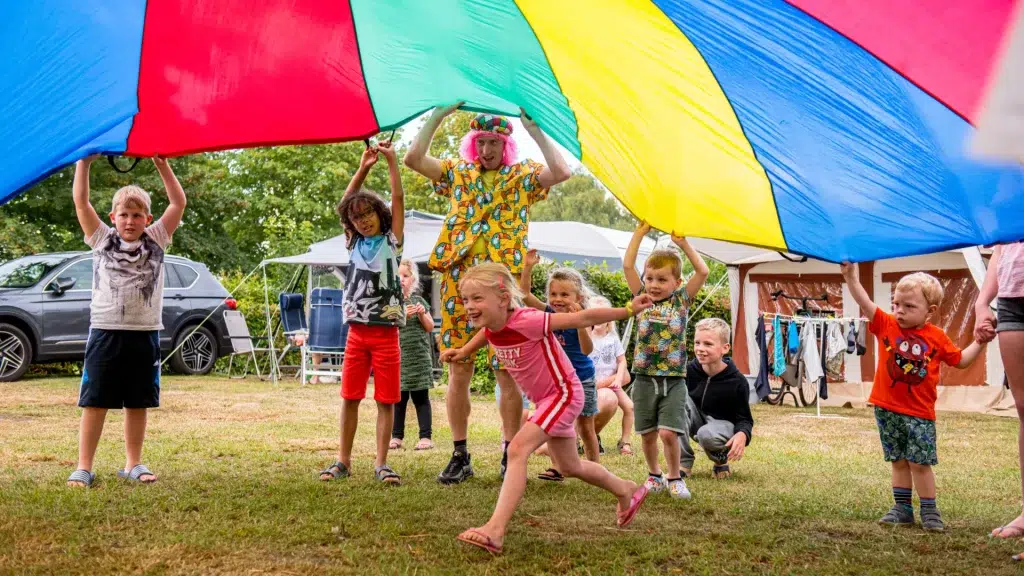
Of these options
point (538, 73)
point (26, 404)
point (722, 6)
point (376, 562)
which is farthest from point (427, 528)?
point (26, 404)

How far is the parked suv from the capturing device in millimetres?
11320

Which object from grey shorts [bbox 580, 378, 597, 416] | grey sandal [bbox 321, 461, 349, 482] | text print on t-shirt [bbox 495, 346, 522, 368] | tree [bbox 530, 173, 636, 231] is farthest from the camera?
tree [bbox 530, 173, 636, 231]

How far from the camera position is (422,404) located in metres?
6.61

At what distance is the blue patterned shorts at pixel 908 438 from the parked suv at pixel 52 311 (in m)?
10.1

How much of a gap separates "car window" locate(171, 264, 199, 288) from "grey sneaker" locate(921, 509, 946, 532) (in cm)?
1151

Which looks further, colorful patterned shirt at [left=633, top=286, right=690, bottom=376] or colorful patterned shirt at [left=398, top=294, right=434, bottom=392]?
colorful patterned shirt at [left=398, top=294, right=434, bottom=392]

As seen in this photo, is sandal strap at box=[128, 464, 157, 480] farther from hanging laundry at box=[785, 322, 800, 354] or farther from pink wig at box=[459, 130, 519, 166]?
hanging laundry at box=[785, 322, 800, 354]

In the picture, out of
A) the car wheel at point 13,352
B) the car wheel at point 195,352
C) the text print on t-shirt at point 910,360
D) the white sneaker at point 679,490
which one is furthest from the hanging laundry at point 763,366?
the car wheel at point 13,352

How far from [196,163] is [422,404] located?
66.5ft

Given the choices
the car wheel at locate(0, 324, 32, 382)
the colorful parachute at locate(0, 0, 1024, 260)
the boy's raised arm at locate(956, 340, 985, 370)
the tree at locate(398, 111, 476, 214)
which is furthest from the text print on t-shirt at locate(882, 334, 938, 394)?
the tree at locate(398, 111, 476, 214)

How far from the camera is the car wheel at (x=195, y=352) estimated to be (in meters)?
13.3

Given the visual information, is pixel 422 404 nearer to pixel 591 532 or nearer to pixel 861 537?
pixel 591 532

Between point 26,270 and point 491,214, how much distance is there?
9395 millimetres

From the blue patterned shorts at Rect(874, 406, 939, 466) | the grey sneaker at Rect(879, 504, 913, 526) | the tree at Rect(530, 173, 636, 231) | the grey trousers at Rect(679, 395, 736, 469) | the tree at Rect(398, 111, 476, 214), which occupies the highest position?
the tree at Rect(530, 173, 636, 231)
